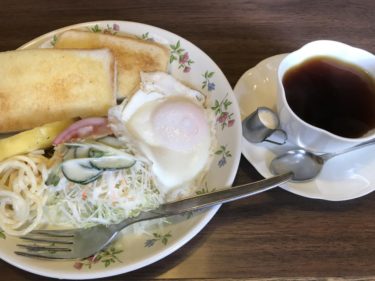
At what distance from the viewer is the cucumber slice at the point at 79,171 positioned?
1.33m

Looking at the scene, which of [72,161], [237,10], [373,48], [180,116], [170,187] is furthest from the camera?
[237,10]

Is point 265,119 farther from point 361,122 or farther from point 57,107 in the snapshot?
point 57,107

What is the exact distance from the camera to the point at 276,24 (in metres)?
1.97

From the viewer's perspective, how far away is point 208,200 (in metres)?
1.29

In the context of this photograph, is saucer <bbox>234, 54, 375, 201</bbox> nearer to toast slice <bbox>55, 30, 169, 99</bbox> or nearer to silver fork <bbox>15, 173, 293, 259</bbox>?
silver fork <bbox>15, 173, 293, 259</bbox>

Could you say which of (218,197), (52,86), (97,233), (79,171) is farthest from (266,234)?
(52,86)

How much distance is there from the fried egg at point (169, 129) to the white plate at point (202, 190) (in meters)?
0.06

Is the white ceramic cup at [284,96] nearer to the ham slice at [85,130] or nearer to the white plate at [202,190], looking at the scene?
the white plate at [202,190]

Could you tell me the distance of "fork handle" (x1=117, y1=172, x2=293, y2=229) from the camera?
1293 mm

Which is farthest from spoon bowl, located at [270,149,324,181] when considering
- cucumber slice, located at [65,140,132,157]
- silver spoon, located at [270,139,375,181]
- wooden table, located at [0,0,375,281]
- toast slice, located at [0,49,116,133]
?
toast slice, located at [0,49,116,133]

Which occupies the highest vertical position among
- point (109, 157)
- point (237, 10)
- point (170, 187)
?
point (237, 10)

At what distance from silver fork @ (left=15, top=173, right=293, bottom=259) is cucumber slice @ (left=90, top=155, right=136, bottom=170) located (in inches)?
7.4

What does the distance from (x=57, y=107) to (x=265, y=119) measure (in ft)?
2.83

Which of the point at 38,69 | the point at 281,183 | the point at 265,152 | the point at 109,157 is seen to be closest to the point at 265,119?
the point at 265,152
